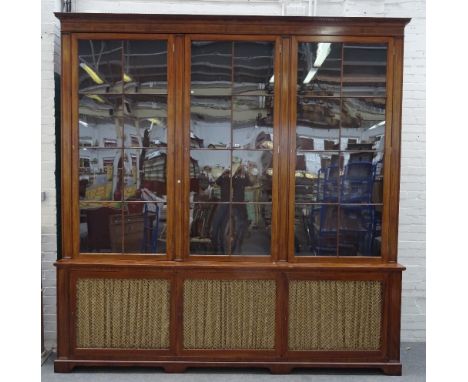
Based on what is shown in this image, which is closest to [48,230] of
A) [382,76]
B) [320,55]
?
[320,55]

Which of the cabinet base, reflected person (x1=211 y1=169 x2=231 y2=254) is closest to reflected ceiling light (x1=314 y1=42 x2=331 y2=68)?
reflected person (x1=211 y1=169 x2=231 y2=254)

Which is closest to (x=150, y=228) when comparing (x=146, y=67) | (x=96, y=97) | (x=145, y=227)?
(x=145, y=227)

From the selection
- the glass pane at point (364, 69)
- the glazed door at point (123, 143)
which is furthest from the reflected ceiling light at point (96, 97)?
the glass pane at point (364, 69)

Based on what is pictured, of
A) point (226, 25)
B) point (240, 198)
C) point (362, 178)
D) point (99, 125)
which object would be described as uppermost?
point (226, 25)

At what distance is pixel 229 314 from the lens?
10.3 ft

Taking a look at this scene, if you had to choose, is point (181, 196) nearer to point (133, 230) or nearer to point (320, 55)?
point (133, 230)

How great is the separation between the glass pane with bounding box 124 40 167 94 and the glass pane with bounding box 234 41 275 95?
0.55m

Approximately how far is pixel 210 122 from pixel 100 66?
932 millimetres

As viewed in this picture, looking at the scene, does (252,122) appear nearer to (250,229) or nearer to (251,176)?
(251,176)

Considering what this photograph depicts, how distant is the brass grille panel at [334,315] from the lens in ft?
10.3

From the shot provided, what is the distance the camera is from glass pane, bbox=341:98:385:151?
3135mm

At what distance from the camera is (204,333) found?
3148mm

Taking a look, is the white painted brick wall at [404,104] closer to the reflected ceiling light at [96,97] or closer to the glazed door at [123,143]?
the glazed door at [123,143]

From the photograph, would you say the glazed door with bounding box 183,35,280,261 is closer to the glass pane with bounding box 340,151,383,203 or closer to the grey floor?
the glass pane with bounding box 340,151,383,203
